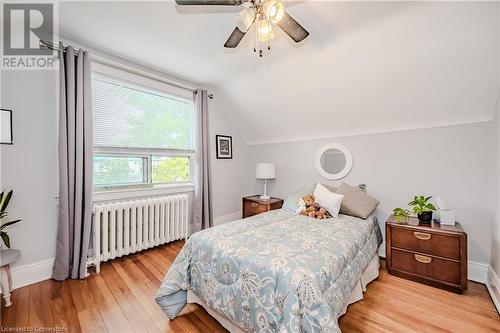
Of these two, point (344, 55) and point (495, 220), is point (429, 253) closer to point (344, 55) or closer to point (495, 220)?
point (495, 220)

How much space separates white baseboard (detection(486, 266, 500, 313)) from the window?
363 centimetres

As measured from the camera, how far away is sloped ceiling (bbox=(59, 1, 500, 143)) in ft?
5.56

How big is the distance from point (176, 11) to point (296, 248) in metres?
2.14

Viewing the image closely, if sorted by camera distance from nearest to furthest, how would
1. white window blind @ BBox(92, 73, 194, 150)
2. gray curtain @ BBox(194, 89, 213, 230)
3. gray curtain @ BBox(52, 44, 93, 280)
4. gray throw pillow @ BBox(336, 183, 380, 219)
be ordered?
gray curtain @ BBox(52, 44, 93, 280)
gray throw pillow @ BBox(336, 183, 380, 219)
white window blind @ BBox(92, 73, 194, 150)
gray curtain @ BBox(194, 89, 213, 230)

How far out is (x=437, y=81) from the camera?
206 cm

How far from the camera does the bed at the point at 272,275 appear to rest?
1122 mm

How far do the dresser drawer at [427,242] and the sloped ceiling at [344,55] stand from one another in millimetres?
1238

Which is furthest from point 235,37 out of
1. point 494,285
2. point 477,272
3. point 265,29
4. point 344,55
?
point 477,272

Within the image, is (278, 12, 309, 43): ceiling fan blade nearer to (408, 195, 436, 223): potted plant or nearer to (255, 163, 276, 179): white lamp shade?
(408, 195, 436, 223): potted plant

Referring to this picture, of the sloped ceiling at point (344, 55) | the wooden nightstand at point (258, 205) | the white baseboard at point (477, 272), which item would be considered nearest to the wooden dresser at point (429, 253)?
the white baseboard at point (477, 272)

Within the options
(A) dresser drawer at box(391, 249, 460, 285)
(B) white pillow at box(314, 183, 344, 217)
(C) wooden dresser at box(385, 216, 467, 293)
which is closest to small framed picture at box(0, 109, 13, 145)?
(B) white pillow at box(314, 183, 344, 217)

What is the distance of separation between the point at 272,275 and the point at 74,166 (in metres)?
2.23

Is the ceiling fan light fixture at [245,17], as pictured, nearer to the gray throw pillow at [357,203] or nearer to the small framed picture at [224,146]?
the gray throw pillow at [357,203]

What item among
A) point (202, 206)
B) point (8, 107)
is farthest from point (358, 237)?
point (8, 107)
